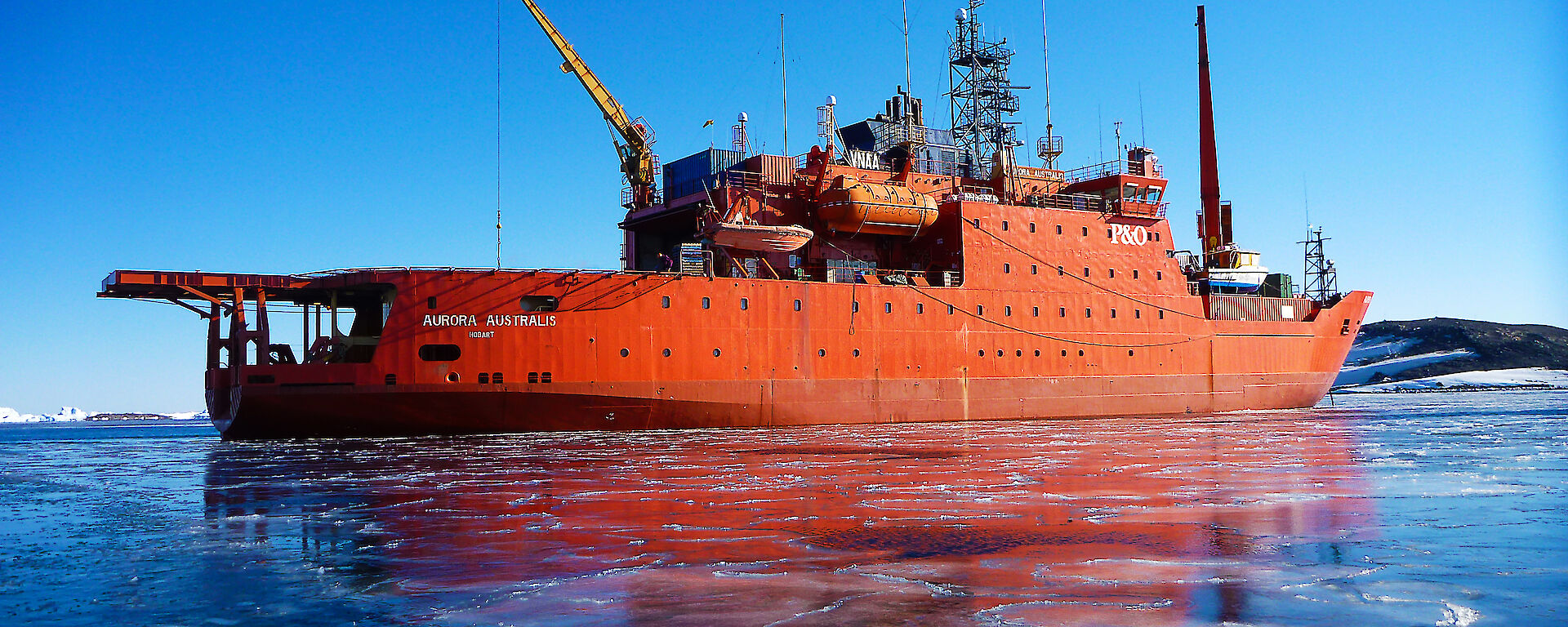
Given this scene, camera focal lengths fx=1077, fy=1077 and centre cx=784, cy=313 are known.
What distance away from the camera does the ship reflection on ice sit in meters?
6.05

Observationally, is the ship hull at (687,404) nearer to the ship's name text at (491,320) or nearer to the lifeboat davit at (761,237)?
the ship's name text at (491,320)

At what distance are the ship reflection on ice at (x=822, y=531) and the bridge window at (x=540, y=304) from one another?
274 inches

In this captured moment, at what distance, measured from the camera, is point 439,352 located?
23.2m

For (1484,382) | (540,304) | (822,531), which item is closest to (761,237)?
(540,304)

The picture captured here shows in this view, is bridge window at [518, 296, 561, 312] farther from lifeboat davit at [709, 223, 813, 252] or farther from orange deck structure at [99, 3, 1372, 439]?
lifeboat davit at [709, 223, 813, 252]

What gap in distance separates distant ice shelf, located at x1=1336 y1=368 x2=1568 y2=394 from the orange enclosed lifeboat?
68.1 m

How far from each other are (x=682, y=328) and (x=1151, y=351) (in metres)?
16.4

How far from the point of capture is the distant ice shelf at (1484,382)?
85.1m

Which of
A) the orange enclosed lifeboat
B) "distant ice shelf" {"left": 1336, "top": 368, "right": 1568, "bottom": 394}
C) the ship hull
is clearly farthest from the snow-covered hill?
the orange enclosed lifeboat

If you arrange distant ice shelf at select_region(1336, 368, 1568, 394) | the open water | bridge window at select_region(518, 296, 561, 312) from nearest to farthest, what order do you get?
the open water
bridge window at select_region(518, 296, 561, 312)
distant ice shelf at select_region(1336, 368, 1568, 394)

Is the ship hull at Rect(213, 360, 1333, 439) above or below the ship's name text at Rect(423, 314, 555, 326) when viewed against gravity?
below

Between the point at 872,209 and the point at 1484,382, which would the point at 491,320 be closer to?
the point at 872,209

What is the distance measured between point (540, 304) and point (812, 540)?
17.1 m

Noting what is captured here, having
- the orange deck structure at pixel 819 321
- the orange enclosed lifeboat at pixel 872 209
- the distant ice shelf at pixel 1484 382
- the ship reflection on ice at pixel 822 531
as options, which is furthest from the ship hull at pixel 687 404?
the distant ice shelf at pixel 1484 382
